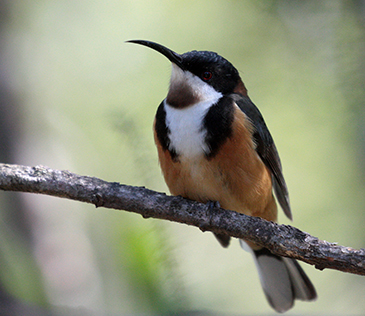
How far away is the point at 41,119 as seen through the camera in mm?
5051

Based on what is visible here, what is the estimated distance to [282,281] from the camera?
479 centimetres

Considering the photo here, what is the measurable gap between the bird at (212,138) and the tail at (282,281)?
2.73ft

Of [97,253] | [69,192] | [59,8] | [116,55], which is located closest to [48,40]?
[59,8]

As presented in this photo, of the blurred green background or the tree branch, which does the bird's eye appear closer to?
the blurred green background

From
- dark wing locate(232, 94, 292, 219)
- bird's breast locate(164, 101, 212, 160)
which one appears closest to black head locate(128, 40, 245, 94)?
dark wing locate(232, 94, 292, 219)

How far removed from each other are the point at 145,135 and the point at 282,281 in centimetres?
227

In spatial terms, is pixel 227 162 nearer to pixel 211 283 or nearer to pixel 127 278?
pixel 127 278

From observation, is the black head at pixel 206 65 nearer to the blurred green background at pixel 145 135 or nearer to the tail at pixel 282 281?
the blurred green background at pixel 145 135

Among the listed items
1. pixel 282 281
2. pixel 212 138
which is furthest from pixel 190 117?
pixel 282 281

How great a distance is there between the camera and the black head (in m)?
4.00

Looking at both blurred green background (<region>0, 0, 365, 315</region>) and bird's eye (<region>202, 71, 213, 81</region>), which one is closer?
blurred green background (<region>0, 0, 365, 315</region>)

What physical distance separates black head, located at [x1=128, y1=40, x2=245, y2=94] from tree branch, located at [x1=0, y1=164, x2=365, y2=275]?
131cm

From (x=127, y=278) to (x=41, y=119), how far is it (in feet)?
8.79

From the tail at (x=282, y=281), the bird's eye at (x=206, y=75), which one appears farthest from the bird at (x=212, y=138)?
the tail at (x=282, y=281)
